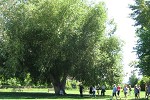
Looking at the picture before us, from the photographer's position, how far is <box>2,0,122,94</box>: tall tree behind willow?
→ 156 ft

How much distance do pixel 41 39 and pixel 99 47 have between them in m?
8.55

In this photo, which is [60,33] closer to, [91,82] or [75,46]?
[75,46]

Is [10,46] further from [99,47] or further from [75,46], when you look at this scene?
[99,47]

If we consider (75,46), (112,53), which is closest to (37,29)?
(75,46)

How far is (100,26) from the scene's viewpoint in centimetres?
5047

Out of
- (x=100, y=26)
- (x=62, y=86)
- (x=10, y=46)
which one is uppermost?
(x=100, y=26)

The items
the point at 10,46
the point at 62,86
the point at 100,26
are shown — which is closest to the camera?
the point at 10,46

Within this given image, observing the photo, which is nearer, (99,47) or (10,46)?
(10,46)

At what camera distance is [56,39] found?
Answer: 4781 centimetres

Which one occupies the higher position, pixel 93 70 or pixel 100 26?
pixel 100 26

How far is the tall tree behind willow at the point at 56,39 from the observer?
47406 millimetres

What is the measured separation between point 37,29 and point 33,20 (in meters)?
1.27

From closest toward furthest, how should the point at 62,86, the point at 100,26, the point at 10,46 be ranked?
the point at 10,46 < the point at 100,26 < the point at 62,86

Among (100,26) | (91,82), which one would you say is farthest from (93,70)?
(100,26)
